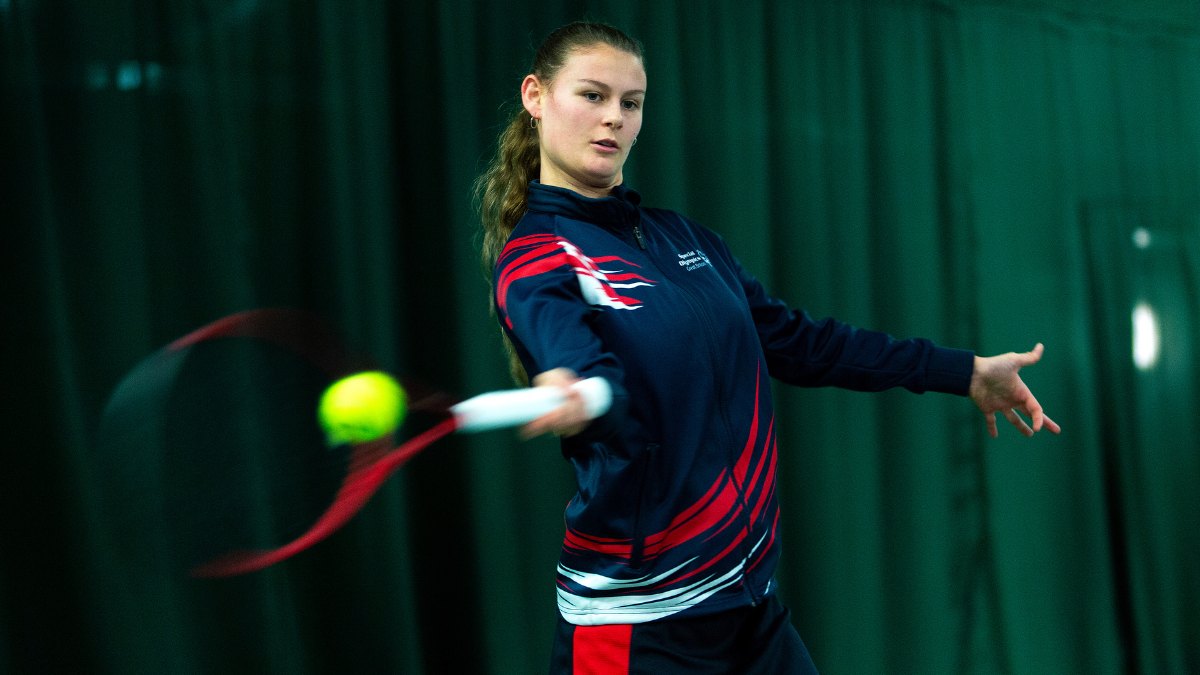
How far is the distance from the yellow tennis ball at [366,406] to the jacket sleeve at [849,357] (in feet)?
1.85

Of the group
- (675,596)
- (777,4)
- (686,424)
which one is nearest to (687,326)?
(686,424)

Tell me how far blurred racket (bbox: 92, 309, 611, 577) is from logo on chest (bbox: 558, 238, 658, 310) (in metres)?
0.20

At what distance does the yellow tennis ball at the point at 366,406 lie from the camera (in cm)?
95

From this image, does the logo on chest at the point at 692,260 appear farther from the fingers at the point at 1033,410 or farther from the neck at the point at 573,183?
the fingers at the point at 1033,410

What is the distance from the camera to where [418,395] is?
1.00m

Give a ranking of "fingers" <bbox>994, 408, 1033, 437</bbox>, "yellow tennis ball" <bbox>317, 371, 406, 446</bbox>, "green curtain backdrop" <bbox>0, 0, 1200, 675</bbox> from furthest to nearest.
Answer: "green curtain backdrop" <bbox>0, 0, 1200, 675</bbox>
"fingers" <bbox>994, 408, 1033, 437</bbox>
"yellow tennis ball" <bbox>317, 371, 406, 446</bbox>

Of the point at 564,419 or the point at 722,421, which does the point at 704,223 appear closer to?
the point at 722,421

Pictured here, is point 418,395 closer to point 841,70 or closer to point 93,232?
point 93,232

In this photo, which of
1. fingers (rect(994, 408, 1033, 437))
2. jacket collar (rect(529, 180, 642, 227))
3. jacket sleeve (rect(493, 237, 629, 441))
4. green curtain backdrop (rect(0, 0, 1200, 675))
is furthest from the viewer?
green curtain backdrop (rect(0, 0, 1200, 675))

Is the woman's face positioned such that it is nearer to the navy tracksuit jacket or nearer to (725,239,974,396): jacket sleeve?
the navy tracksuit jacket

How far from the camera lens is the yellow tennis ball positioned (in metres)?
0.95

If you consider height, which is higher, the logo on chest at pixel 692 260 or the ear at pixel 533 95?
the ear at pixel 533 95

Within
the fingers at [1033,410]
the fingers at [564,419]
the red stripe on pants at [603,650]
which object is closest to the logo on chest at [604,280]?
the fingers at [564,419]

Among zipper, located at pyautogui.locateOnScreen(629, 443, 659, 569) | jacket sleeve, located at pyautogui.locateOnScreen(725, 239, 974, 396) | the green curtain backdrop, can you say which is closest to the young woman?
zipper, located at pyautogui.locateOnScreen(629, 443, 659, 569)
